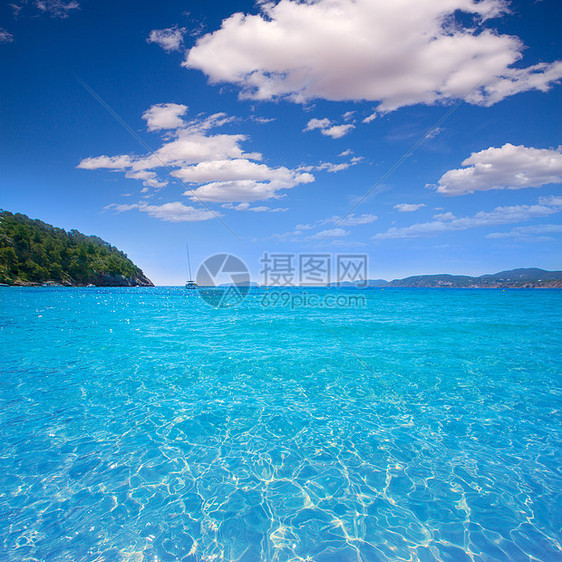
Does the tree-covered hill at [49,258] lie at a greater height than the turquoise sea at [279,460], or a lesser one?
greater

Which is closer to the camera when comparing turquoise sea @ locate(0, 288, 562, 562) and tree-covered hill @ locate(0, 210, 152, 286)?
turquoise sea @ locate(0, 288, 562, 562)

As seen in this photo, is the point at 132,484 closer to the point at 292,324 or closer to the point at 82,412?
the point at 82,412

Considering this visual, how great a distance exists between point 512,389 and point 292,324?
70.4ft

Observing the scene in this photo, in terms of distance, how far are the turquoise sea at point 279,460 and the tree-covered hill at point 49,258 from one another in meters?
131

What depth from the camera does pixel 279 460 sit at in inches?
298

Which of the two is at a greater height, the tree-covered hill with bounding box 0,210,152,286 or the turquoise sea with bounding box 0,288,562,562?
the tree-covered hill with bounding box 0,210,152,286

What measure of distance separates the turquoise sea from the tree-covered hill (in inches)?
5160

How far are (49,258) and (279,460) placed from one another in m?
161

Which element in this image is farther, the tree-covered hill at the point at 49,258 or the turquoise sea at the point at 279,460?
the tree-covered hill at the point at 49,258

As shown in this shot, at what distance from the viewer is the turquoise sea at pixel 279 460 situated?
17.2 feet

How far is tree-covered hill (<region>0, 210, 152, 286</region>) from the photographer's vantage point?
111125mm

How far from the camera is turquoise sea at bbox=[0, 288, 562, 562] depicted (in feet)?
17.2

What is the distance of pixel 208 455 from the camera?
7805 millimetres

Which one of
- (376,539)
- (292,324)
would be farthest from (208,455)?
(292,324)
